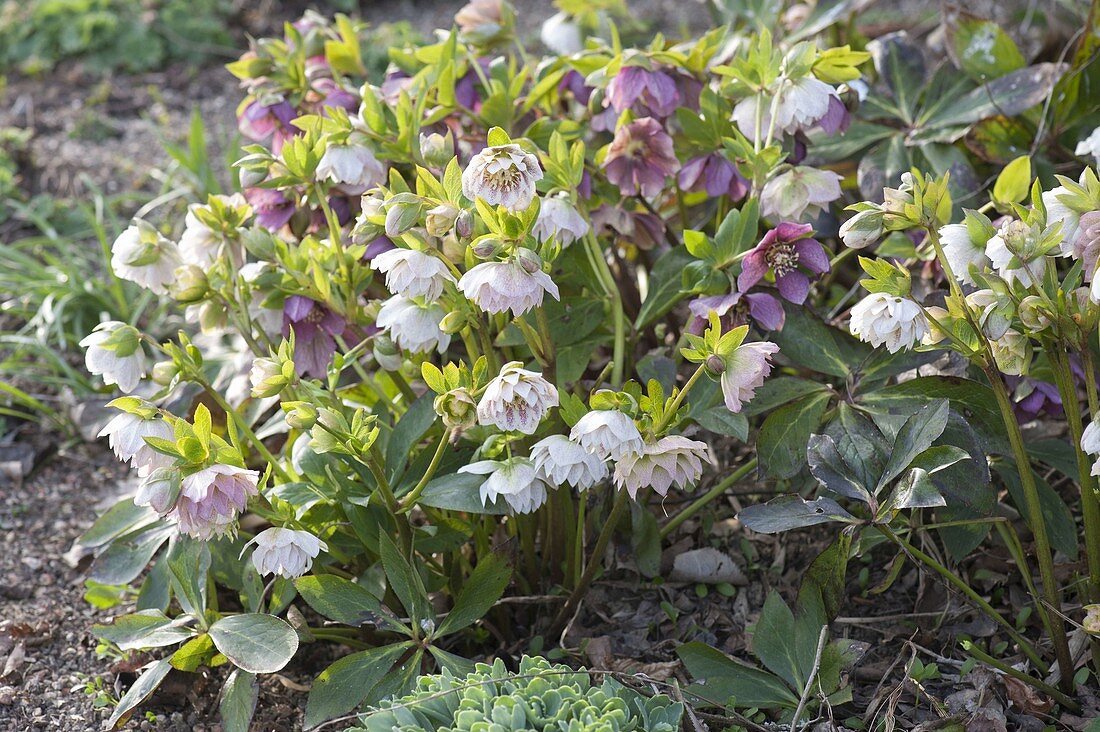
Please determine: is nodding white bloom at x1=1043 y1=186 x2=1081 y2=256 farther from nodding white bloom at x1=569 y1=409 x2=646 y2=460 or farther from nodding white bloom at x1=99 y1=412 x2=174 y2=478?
nodding white bloom at x1=99 y1=412 x2=174 y2=478

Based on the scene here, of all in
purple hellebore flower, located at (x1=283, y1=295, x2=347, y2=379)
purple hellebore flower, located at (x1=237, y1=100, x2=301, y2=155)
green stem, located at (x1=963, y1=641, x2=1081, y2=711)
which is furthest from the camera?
purple hellebore flower, located at (x1=237, y1=100, x2=301, y2=155)

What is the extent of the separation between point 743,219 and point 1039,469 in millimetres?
636

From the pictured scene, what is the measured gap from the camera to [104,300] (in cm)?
208

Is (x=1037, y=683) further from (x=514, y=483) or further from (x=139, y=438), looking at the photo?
(x=139, y=438)

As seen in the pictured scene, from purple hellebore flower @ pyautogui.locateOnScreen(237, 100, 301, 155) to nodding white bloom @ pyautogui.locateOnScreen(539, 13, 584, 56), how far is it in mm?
483

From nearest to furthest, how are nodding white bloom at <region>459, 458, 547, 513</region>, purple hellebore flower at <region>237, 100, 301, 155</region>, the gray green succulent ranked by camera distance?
the gray green succulent, nodding white bloom at <region>459, 458, 547, 513</region>, purple hellebore flower at <region>237, 100, 301, 155</region>

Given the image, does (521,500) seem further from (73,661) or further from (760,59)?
(73,661)

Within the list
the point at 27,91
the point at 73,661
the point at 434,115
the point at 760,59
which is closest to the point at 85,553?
the point at 73,661

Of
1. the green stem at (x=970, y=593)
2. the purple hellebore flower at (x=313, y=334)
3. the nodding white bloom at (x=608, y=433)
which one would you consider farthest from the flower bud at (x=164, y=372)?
the green stem at (x=970, y=593)

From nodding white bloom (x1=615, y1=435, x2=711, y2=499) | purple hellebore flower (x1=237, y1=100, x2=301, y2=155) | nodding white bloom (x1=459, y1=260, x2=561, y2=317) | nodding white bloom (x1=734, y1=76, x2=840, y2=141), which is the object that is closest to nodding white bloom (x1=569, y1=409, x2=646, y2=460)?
nodding white bloom (x1=615, y1=435, x2=711, y2=499)

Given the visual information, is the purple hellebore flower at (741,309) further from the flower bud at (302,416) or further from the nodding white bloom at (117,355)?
the nodding white bloom at (117,355)

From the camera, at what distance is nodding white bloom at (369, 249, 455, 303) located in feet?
3.67

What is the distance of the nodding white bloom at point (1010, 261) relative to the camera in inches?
42.6

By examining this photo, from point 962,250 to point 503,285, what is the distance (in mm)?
502
